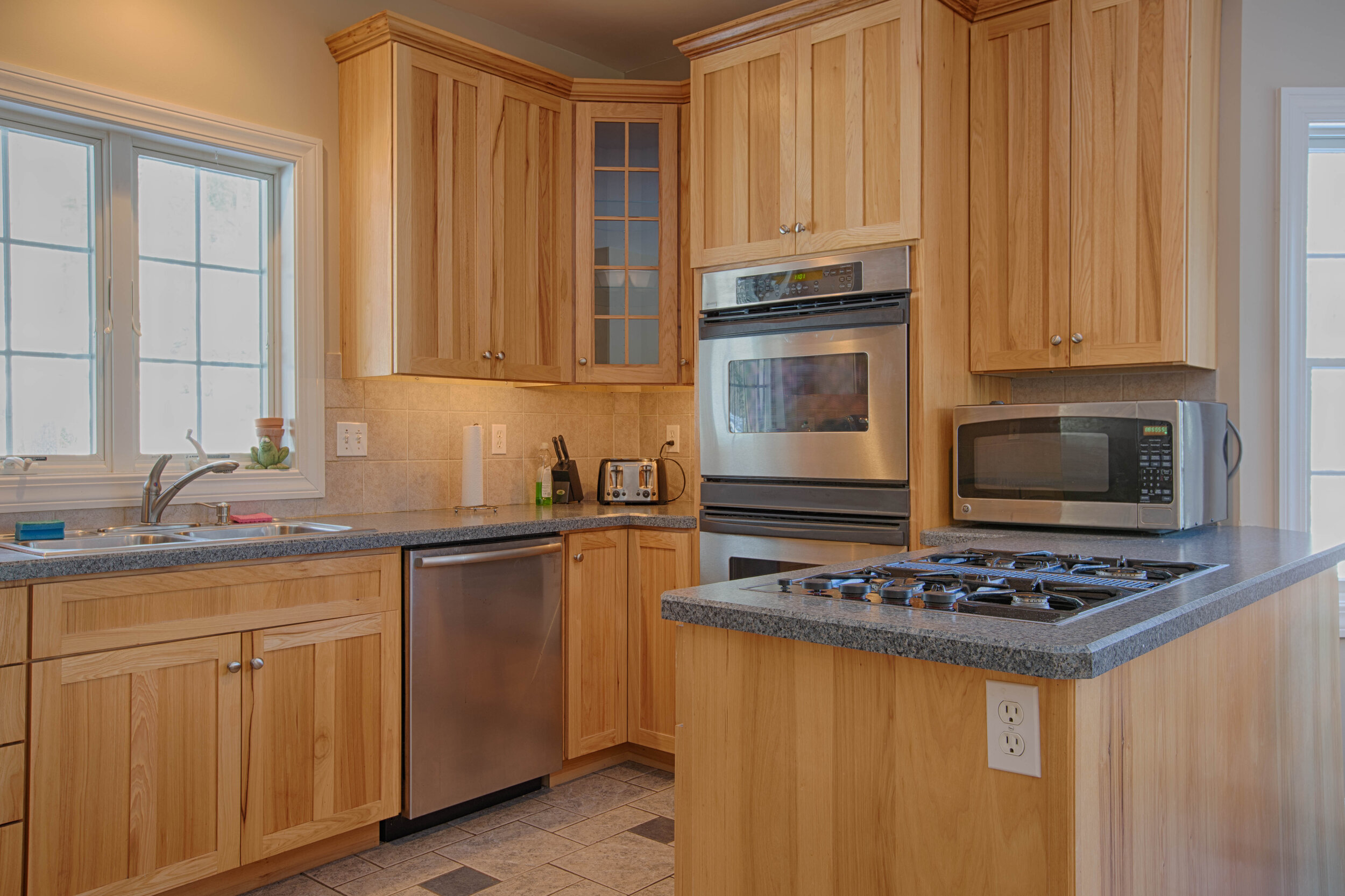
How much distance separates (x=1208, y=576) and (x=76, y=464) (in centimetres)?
272

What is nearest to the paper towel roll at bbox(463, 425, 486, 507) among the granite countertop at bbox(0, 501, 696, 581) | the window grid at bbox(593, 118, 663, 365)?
the granite countertop at bbox(0, 501, 696, 581)

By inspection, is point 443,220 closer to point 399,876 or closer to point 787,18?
point 787,18

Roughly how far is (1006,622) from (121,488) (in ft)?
7.80

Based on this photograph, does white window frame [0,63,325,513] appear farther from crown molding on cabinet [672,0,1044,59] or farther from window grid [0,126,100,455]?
crown molding on cabinet [672,0,1044,59]

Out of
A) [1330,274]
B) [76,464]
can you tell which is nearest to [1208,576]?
[1330,274]

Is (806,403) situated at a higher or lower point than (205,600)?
higher

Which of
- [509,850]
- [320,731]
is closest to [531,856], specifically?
[509,850]

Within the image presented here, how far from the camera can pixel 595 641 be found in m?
3.21

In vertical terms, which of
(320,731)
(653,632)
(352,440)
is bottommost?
(320,731)

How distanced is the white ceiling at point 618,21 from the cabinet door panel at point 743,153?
42 cm

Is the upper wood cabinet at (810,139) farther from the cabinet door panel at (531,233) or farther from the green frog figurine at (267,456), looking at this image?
the green frog figurine at (267,456)

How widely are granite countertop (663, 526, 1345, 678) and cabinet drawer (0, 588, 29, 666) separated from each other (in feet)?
4.54

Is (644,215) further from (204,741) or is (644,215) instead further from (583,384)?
(204,741)

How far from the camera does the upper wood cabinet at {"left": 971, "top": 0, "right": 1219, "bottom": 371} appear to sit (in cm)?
257
